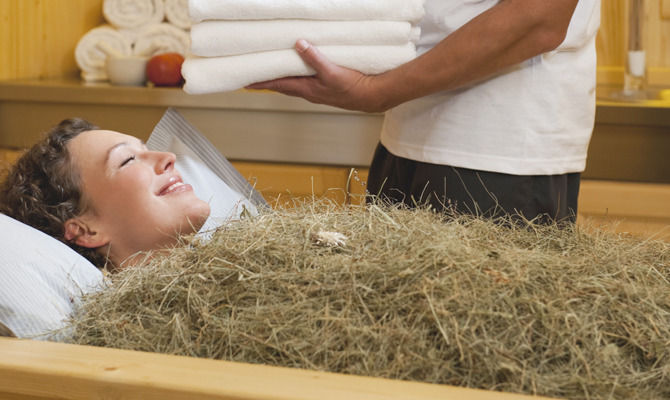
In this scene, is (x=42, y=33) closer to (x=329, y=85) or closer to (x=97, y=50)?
(x=97, y=50)

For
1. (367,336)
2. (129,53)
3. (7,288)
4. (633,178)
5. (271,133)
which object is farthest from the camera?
(129,53)

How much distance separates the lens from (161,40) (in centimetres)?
236

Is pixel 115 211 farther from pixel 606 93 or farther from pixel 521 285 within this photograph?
pixel 606 93

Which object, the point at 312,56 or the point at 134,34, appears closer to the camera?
the point at 312,56

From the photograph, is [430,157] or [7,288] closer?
[7,288]

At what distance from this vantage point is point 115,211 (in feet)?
4.05

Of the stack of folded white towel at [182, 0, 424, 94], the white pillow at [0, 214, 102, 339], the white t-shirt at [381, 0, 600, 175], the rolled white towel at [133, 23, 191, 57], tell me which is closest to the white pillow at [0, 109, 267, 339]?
the white pillow at [0, 214, 102, 339]

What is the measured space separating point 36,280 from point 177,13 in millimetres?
1548

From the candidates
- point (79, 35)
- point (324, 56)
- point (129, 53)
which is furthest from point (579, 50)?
point (79, 35)

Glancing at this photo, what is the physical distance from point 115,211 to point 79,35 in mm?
1481

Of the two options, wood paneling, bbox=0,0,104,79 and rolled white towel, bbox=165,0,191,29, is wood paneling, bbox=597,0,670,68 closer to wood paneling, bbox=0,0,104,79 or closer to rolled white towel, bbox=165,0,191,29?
rolled white towel, bbox=165,0,191,29

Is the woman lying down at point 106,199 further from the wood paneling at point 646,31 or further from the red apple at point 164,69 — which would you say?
the wood paneling at point 646,31

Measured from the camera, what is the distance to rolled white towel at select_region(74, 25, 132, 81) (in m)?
2.37

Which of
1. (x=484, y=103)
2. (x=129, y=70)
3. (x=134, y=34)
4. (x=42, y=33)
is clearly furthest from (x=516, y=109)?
(x=42, y=33)
